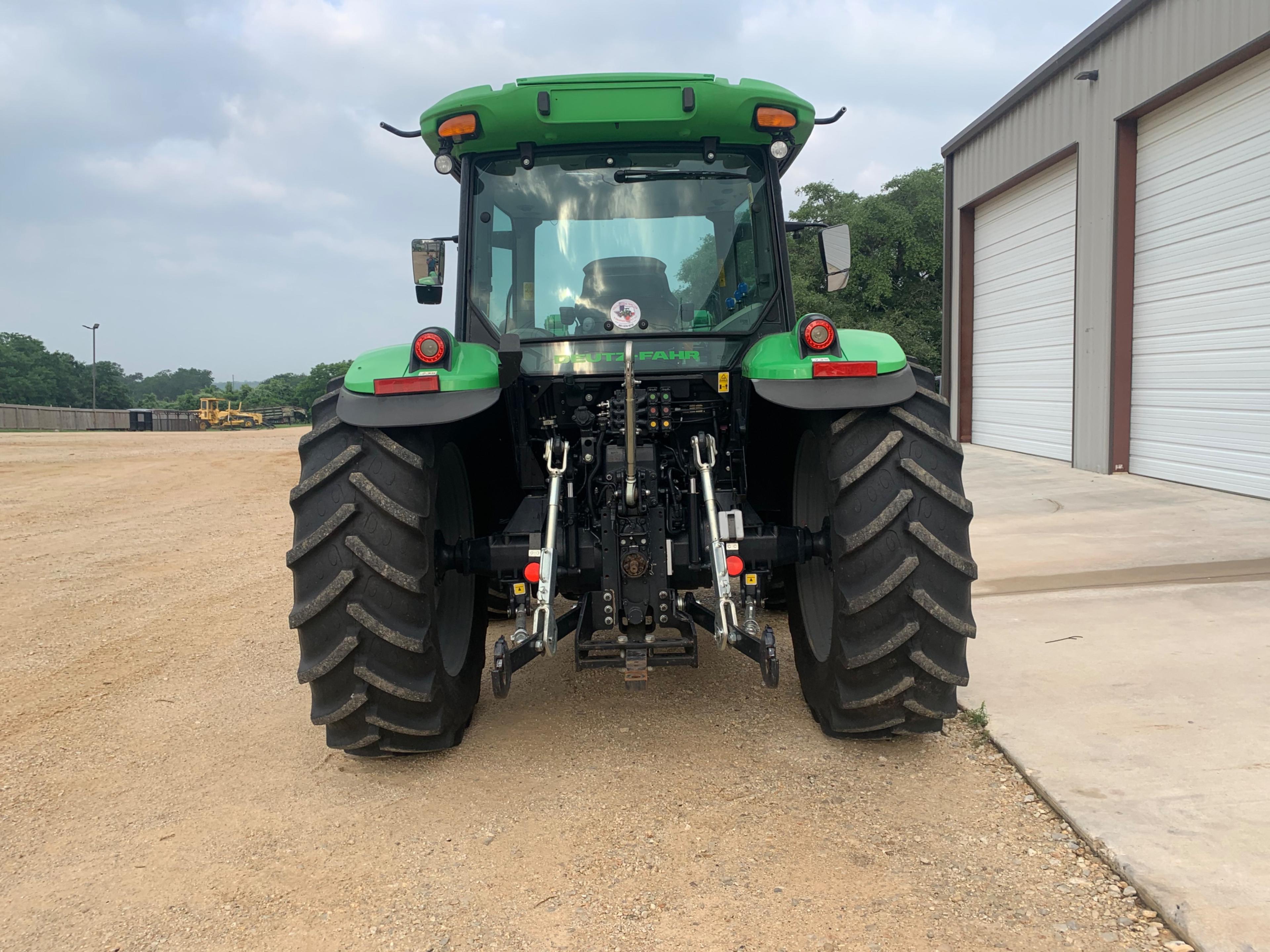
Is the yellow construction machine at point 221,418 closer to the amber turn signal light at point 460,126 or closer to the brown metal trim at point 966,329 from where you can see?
the brown metal trim at point 966,329

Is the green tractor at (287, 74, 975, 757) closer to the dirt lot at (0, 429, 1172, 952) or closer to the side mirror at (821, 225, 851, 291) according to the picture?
the side mirror at (821, 225, 851, 291)

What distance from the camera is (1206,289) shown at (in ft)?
29.8

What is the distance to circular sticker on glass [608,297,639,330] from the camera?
11.2 feet

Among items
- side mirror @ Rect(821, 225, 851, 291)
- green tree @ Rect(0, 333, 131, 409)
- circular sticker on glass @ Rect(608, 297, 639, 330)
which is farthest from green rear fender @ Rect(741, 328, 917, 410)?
green tree @ Rect(0, 333, 131, 409)

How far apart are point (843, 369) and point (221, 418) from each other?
161ft

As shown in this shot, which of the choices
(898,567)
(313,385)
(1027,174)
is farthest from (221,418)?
(898,567)

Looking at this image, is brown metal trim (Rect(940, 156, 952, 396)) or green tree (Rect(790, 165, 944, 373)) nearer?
brown metal trim (Rect(940, 156, 952, 396))

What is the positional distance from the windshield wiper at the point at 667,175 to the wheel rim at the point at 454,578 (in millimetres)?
1289

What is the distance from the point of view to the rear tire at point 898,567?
115 inches

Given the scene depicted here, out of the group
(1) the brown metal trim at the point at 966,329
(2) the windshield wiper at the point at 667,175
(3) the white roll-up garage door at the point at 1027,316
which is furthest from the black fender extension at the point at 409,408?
(1) the brown metal trim at the point at 966,329

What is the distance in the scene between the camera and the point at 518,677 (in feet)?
13.6

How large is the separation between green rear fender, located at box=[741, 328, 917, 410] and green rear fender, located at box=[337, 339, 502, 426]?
0.95m

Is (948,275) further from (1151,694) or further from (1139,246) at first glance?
(1151,694)

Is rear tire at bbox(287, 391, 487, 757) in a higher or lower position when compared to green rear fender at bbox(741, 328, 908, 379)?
lower
